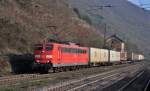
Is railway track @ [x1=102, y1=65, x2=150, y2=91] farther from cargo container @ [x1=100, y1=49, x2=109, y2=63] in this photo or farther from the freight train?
cargo container @ [x1=100, y1=49, x2=109, y2=63]

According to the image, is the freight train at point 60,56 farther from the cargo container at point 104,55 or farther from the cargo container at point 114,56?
the cargo container at point 114,56

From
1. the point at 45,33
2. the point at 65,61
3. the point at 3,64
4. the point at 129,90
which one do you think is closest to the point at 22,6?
the point at 45,33

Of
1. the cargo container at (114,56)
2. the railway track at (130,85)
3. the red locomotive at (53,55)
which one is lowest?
the railway track at (130,85)

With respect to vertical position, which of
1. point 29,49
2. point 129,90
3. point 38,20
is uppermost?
point 38,20

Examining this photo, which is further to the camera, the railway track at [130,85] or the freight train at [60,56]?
the freight train at [60,56]

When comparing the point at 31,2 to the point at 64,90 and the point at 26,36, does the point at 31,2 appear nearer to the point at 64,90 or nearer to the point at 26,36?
the point at 26,36

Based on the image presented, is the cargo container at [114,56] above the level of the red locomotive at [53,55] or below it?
→ above

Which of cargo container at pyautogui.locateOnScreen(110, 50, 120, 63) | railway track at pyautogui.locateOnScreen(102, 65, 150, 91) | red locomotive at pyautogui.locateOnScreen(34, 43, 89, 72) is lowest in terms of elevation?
railway track at pyautogui.locateOnScreen(102, 65, 150, 91)

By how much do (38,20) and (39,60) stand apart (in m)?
26.6

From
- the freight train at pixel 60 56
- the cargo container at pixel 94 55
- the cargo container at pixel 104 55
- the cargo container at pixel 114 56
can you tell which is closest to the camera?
the freight train at pixel 60 56

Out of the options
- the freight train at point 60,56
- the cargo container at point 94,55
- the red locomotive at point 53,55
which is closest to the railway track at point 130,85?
the red locomotive at point 53,55

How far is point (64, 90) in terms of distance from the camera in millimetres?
27219

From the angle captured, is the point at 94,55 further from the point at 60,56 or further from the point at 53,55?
the point at 53,55

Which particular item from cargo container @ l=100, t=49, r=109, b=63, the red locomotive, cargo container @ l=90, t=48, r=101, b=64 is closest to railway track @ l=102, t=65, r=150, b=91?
the red locomotive
